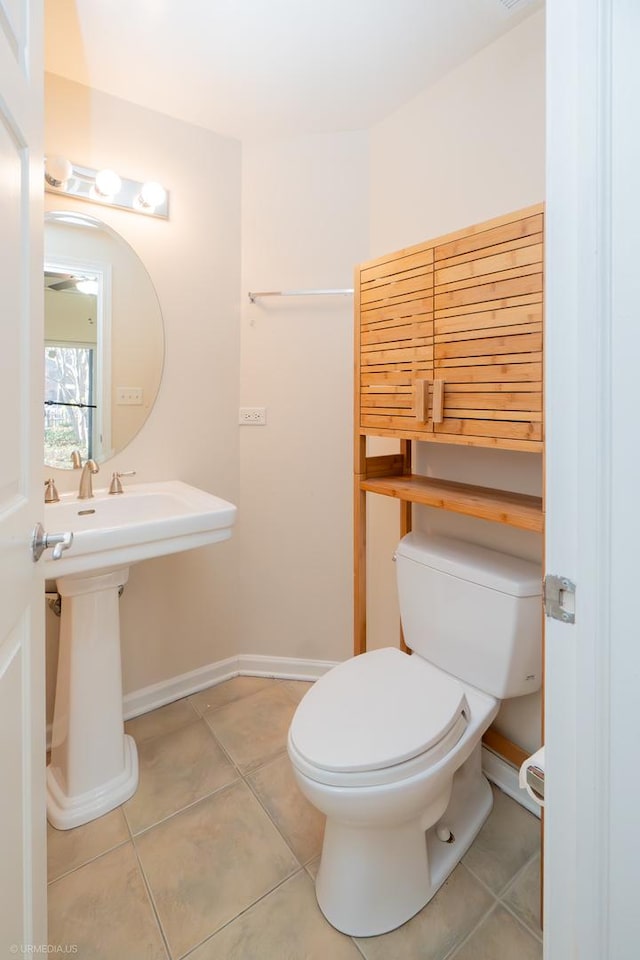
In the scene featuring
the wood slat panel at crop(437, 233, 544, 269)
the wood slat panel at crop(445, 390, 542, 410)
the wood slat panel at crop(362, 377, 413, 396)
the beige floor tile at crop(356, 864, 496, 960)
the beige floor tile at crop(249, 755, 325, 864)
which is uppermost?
the wood slat panel at crop(437, 233, 544, 269)

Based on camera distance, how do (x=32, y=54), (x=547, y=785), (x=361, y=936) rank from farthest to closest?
(x=361, y=936) < (x=32, y=54) < (x=547, y=785)

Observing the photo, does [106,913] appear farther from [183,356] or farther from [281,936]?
[183,356]

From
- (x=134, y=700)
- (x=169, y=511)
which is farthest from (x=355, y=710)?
(x=134, y=700)

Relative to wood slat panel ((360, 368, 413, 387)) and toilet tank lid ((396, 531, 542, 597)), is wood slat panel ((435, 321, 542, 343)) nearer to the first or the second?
wood slat panel ((360, 368, 413, 387))

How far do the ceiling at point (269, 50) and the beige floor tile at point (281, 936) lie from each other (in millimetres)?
2404

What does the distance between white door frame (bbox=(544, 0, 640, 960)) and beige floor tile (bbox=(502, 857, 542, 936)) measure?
603 millimetres

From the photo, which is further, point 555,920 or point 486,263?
point 486,263

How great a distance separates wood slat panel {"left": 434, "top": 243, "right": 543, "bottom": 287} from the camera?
1.07m

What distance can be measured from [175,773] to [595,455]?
5.37 feet

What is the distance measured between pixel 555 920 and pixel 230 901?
84cm

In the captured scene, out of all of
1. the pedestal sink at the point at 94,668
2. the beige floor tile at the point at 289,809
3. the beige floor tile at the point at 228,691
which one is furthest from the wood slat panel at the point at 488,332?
the beige floor tile at the point at 228,691

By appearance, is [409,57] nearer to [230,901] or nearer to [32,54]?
[32,54]

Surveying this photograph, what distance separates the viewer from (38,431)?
818 millimetres

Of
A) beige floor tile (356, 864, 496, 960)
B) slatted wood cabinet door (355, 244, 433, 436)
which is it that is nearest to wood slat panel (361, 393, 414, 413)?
slatted wood cabinet door (355, 244, 433, 436)
